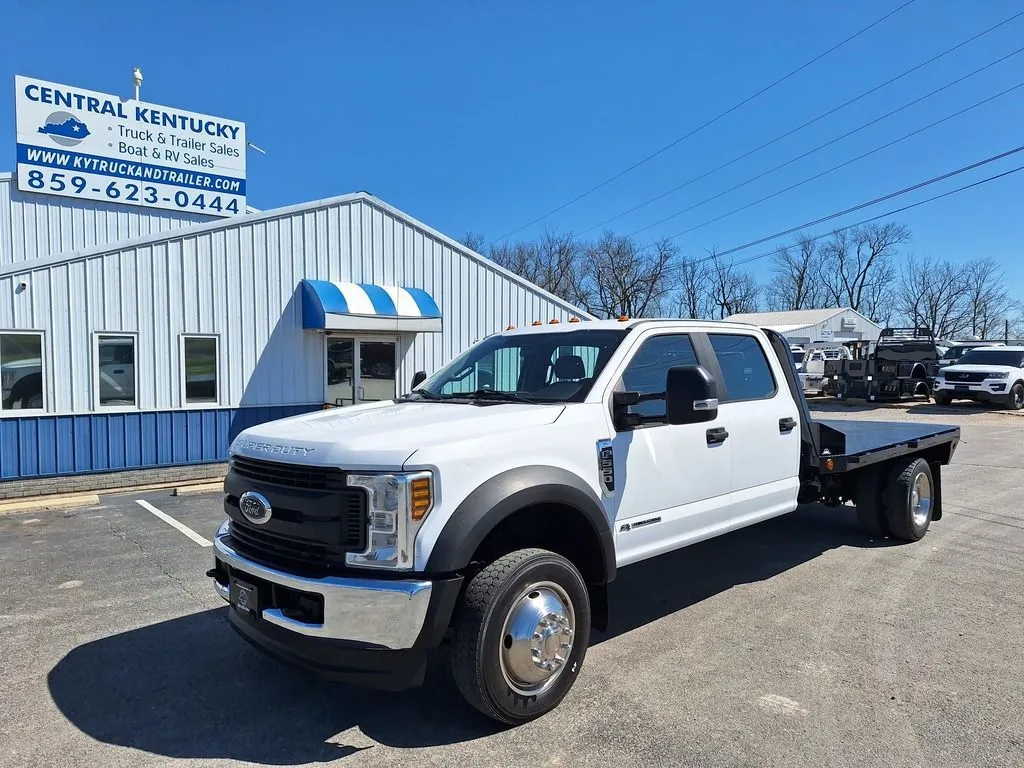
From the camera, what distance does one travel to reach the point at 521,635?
128 inches

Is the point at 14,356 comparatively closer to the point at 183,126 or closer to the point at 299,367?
the point at 299,367

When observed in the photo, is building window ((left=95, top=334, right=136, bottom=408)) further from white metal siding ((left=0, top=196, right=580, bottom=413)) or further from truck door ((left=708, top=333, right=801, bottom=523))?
truck door ((left=708, top=333, right=801, bottom=523))

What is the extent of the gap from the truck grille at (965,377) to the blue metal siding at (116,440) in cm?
2194

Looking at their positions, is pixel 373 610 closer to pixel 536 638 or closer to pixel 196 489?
pixel 536 638

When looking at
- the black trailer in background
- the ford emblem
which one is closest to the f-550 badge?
the ford emblem

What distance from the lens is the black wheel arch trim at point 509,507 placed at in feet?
9.95

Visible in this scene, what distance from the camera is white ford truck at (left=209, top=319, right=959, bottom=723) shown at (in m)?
3.01

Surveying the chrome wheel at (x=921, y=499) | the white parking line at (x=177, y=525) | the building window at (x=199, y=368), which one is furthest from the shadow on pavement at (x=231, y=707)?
the building window at (x=199, y=368)

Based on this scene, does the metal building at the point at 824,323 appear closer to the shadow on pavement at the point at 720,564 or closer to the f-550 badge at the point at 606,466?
the shadow on pavement at the point at 720,564

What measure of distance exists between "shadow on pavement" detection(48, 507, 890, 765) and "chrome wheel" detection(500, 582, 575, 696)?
0.97 feet

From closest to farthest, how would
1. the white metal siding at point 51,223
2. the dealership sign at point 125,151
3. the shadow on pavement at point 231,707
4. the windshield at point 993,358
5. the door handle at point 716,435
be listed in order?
the shadow on pavement at point 231,707 < the door handle at point 716,435 < the dealership sign at point 125,151 < the white metal siding at point 51,223 < the windshield at point 993,358

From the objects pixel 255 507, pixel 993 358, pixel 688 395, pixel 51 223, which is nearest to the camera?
pixel 255 507

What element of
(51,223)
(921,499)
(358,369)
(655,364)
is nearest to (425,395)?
(655,364)

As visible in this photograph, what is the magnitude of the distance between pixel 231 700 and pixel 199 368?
8.12 metres
